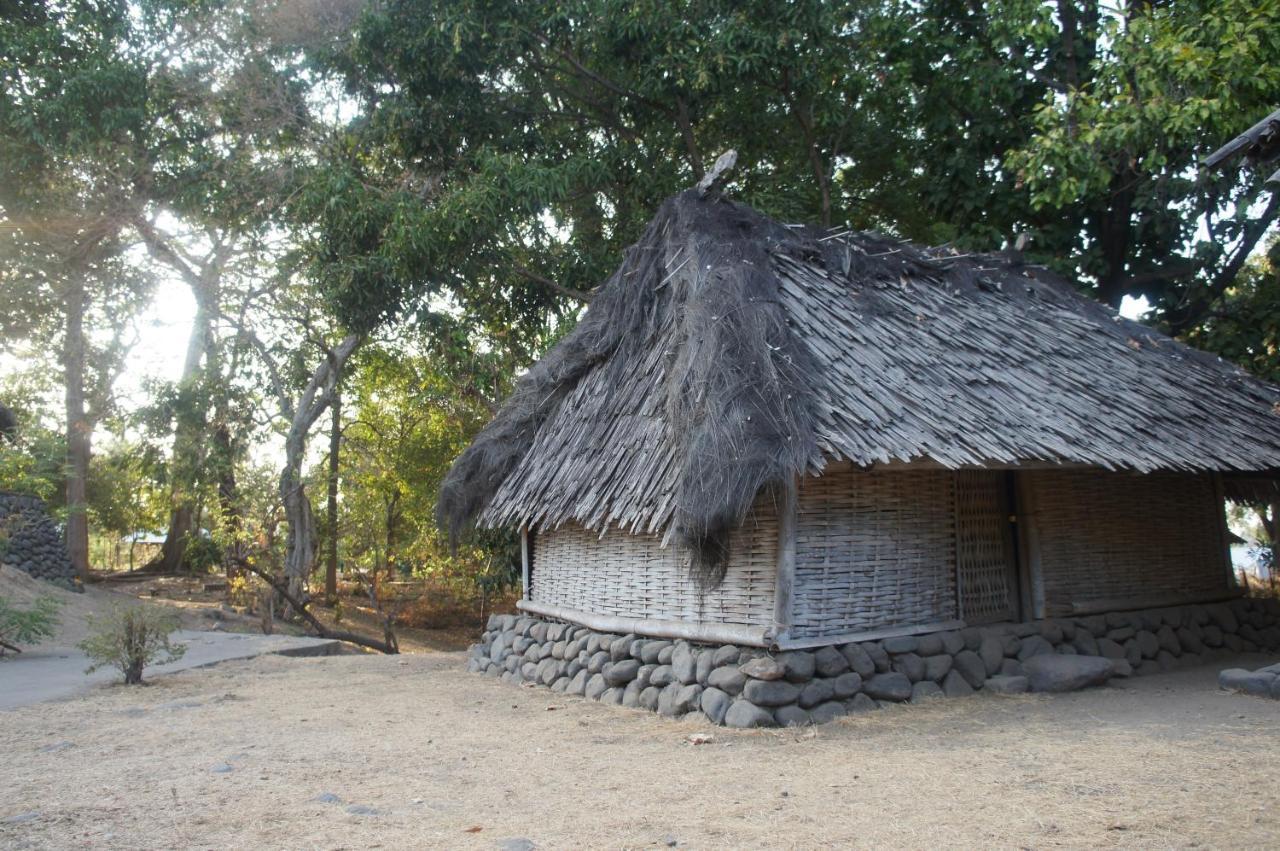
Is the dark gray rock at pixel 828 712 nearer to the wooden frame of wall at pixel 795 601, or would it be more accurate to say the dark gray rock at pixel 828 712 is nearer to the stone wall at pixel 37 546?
the wooden frame of wall at pixel 795 601

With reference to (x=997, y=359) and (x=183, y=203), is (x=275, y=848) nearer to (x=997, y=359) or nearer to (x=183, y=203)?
(x=997, y=359)

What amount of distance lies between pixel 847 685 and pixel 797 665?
48 centimetres

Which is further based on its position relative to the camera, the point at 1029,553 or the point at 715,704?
the point at 1029,553

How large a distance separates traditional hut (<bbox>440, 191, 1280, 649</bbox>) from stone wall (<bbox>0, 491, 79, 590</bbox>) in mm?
12729

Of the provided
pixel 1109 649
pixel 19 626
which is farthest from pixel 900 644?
pixel 19 626

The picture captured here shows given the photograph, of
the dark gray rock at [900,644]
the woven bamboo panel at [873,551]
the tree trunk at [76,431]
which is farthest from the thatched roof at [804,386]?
the tree trunk at [76,431]

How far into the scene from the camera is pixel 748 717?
6.67 metres

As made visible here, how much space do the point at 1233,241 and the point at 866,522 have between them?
8.78 meters

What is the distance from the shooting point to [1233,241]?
42.7 feet

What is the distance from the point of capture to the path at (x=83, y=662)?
29.2 feet

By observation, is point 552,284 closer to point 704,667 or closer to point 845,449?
point 704,667

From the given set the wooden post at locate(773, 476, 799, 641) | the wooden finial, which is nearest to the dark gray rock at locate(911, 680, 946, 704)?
the wooden post at locate(773, 476, 799, 641)

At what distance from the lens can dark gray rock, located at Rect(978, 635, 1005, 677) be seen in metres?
7.80

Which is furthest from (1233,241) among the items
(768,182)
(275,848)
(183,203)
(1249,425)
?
(183,203)
